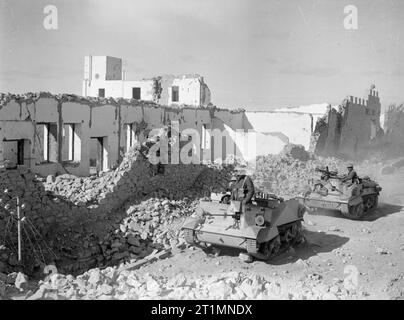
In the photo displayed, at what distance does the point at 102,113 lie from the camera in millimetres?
19281

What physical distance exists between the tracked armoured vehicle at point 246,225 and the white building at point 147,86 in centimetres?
2148

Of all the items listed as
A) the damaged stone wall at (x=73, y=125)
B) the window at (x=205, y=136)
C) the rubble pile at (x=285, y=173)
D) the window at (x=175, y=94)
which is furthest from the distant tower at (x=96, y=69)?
the rubble pile at (x=285, y=173)

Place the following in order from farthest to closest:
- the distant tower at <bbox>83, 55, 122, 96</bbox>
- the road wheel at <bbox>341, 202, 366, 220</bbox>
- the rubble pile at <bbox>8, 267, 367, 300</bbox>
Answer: the distant tower at <bbox>83, 55, 122, 96</bbox> → the road wheel at <bbox>341, 202, 366, 220</bbox> → the rubble pile at <bbox>8, 267, 367, 300</bbox>

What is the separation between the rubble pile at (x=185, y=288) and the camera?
7926 millimetres

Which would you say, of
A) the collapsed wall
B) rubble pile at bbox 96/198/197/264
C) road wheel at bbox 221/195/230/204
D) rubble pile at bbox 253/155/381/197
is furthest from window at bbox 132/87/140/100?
road wheel at bbox 221/195/230/204

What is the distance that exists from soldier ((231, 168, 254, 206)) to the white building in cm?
2157

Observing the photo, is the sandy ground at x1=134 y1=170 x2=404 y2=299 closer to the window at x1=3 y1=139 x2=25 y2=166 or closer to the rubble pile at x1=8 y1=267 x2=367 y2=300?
the rubble pile at x1=8 y1=267 x2=367 y2=300

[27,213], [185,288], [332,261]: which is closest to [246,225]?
[332,261]

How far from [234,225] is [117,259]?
300 cm

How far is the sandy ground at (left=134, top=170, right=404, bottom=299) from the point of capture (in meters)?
9.34

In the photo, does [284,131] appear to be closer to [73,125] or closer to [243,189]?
[73,125]
